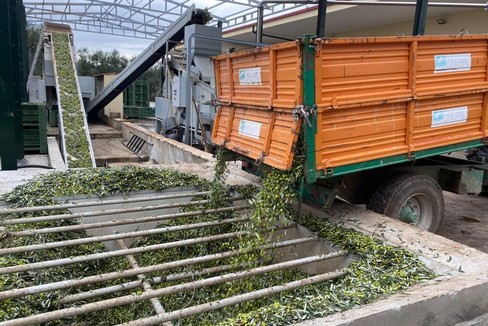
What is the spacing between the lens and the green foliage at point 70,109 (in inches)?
379

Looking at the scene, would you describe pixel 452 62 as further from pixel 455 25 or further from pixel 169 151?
A: pixel 455 25

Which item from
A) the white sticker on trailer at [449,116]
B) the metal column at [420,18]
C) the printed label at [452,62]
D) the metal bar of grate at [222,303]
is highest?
the metal column at [420,18]

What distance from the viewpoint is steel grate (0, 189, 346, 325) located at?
120 inches

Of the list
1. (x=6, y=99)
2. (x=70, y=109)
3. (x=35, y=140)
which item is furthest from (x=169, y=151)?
(x=6, y=99)

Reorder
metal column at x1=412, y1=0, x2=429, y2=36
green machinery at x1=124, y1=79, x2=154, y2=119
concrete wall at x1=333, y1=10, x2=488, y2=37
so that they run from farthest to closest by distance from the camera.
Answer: green machinery at x1=124, y1=79, x2=154, y2=119 < concrete wall at x1=333, y1=10, x2=488, y2=37 < metal column at x1=412, y1=0, x2=429, y2=36

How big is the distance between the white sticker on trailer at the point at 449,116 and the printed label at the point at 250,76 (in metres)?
2.03

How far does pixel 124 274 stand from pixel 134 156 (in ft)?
31.4

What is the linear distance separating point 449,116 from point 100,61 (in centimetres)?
3774

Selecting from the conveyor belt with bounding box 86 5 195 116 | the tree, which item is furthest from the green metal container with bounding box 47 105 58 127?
the tree

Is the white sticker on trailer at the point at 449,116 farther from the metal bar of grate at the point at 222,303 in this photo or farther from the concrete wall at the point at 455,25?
the concrete wall at the point at 455,25

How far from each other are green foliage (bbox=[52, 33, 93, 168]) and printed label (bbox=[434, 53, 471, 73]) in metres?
7.26

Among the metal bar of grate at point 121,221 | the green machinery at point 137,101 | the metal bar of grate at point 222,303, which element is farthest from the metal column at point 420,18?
the green machinery at point 137,101

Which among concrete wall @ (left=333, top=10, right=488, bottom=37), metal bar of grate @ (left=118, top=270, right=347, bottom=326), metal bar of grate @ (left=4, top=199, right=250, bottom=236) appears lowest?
metal bar of grate @ (left=118, top=270, right=347, bottom=326)

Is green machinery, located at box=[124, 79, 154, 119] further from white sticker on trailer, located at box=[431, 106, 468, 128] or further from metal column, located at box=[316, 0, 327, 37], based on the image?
white sticker on trailer, located at box=[431, 106, 468, 128]
